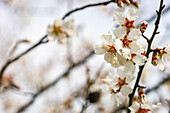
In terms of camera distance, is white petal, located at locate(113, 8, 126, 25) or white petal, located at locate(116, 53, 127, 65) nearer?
white petal, located at locate(116, 53, 127, 65)

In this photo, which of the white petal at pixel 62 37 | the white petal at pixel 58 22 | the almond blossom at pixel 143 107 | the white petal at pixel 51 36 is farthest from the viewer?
the white petal at pixel 62 37

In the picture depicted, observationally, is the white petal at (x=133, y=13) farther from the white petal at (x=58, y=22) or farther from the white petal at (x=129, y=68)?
the white petal at (x=58, y=22)

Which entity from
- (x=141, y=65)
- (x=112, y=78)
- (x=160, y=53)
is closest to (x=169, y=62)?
(x=160, y=53)

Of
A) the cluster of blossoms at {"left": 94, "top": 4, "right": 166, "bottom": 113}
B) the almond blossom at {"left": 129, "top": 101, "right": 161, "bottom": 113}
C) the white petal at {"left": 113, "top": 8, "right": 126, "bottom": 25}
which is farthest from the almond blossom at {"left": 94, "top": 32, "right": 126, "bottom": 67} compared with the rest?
the almond blossom at {"left": 129, "top": 101, "right": 161, "bottom": 113}

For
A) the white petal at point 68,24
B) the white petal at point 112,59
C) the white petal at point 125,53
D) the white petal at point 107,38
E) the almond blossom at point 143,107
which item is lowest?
the almond blossom at point 143,107

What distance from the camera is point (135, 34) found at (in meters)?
1.18

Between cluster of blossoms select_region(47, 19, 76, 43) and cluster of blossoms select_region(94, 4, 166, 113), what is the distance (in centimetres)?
81

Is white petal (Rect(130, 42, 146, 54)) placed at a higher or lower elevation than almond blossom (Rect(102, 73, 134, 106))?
higher

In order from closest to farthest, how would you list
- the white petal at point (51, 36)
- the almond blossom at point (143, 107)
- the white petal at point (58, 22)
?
the almond blossom at point (143, 107) < the white petal at point (51, 36) < the white petal at point (58, 22)

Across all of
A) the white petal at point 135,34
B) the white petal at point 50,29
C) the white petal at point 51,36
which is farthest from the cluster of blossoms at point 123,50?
the white petal at point 50,29

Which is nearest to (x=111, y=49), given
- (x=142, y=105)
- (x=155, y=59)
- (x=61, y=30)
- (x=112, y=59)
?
(x=112, y=59)

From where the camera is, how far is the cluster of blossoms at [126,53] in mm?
1153

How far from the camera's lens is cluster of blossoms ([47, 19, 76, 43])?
1.97m

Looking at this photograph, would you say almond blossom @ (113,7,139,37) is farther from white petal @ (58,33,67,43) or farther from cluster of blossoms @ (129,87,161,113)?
white petal @ (58,33,67,43)
